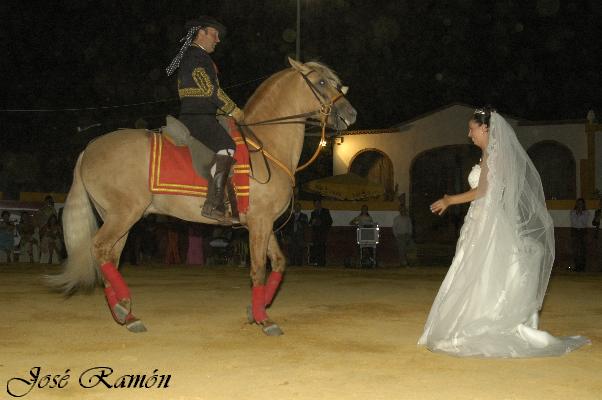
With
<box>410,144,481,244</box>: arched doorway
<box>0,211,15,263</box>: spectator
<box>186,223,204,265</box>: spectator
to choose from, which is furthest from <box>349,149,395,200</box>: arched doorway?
<box>0,211,15,263</box>: spectator

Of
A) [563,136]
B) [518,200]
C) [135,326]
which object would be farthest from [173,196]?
[563,136]

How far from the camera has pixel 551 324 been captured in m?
9.22

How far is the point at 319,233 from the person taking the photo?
21.2 metres

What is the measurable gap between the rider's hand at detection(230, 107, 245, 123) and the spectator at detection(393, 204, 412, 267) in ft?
42.1

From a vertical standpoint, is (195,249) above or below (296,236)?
below

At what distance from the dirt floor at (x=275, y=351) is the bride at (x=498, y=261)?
353mm

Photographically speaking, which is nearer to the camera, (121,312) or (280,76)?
(121,312)

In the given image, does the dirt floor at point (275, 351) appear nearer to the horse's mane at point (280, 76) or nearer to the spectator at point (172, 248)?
the horse's mane at point (280, 76)

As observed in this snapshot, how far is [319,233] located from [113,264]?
1287cm

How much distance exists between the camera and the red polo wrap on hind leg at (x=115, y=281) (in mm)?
8414

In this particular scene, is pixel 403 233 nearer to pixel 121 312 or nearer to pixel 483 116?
pixel 483 116

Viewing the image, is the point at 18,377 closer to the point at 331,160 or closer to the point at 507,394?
the point at 507,394

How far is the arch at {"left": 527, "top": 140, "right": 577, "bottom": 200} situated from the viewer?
89.8 ft

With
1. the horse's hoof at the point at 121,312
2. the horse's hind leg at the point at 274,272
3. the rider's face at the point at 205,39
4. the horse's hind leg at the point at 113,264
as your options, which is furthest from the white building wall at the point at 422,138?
the horse's hoof at the point at 121,312
